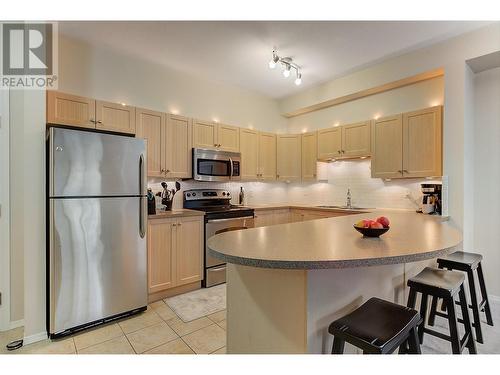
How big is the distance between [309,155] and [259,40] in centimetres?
215

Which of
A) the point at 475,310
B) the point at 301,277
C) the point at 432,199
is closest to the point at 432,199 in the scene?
the point at 432,199

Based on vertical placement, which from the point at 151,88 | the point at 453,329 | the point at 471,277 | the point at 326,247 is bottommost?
the point at 453,329

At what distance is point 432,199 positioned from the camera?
3123 millimetres

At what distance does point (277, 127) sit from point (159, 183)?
253 centimetres

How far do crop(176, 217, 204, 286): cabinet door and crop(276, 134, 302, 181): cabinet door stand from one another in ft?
6.40

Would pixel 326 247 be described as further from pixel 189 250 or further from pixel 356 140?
pixel 356 140

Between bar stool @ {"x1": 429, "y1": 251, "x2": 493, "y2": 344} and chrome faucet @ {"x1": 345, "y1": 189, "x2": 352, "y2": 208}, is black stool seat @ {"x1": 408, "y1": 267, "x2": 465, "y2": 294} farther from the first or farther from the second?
chrome faucet @ {"x1": 345, "y1": 189, "x2": 352, "y2": 208}

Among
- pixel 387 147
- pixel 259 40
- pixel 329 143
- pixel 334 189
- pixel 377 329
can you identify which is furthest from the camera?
pixel 334 189

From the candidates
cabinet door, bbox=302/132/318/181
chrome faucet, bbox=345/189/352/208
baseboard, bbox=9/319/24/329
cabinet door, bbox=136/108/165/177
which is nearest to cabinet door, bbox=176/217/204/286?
cabinet door, bbox=136/108/165/177

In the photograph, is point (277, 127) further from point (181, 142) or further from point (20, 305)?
point (20, 305)

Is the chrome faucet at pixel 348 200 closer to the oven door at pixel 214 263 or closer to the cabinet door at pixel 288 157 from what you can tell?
the cabinet door at pixel 288 157
